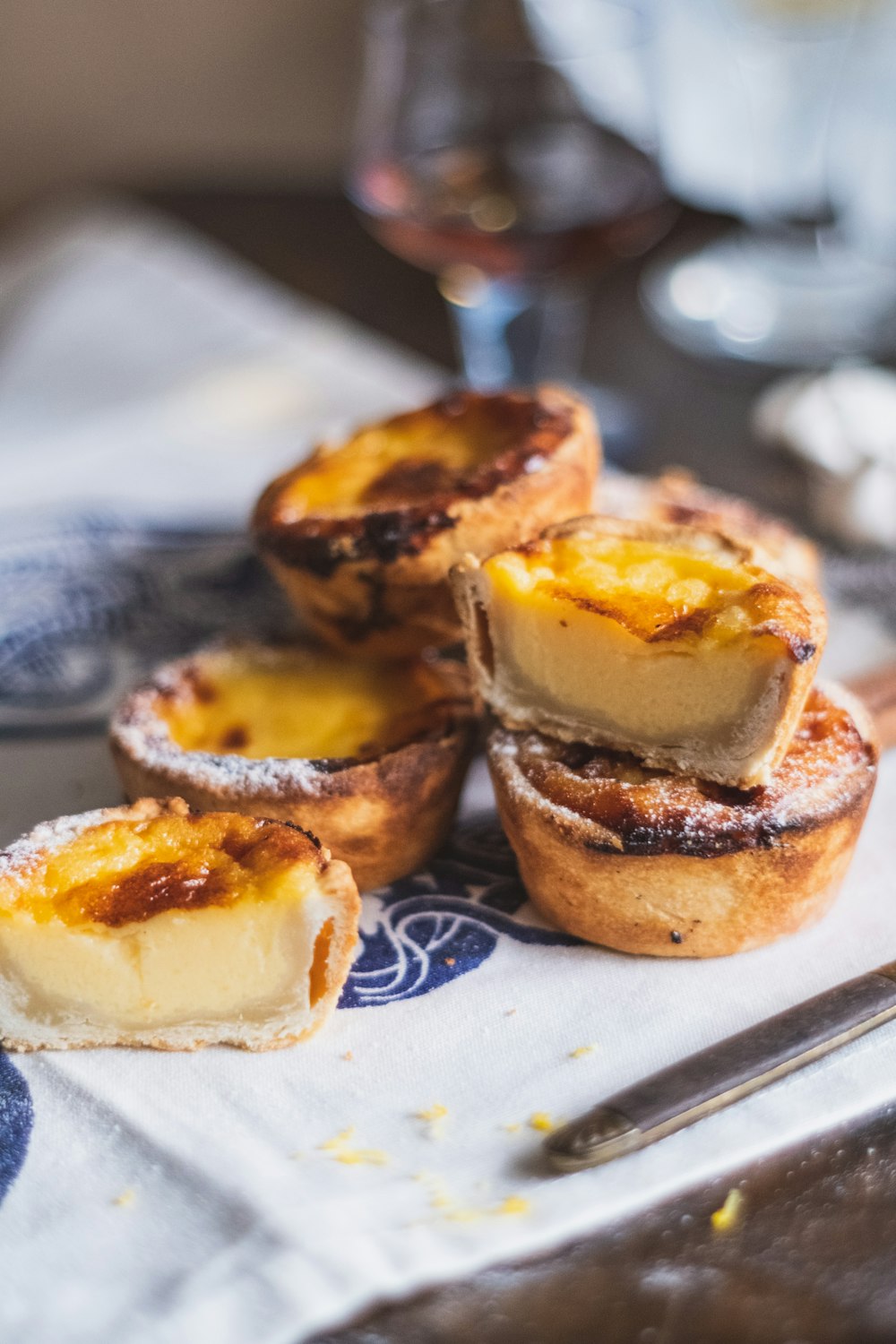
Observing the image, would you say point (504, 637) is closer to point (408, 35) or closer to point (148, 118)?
point (408, 35)

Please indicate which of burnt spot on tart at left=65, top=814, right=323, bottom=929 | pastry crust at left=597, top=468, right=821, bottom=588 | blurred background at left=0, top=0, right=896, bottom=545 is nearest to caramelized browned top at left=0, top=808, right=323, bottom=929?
burnt spot on tart at left=65, top=814, right=323, bottom=929

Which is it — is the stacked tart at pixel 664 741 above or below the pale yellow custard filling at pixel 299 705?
above

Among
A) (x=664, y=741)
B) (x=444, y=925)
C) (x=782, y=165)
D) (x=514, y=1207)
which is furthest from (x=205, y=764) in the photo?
(x=782, y=165)

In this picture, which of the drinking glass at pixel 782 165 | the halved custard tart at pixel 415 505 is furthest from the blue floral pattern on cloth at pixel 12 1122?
the drinking glass at pixel 782 165

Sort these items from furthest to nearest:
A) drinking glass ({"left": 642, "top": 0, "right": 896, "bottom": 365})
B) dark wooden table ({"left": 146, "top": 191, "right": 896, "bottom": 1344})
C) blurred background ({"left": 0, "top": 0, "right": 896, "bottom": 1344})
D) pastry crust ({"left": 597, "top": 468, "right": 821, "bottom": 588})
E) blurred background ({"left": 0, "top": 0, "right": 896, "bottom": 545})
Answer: drinking glass ({"left": 642, "top": 0, "right": 896, "bottom": 365}) < blurred background ({"left": 0, "top": 0, "right": 896, "bottom": 545}) < blurred background ({"left": 0, "top": 0, "right": 896, "bottom": 1344}) < pastry crust ({"left": 597, "top": 468, "right": 821, "bottom": 588}) < dark wooden table ({"left": 146, "top": 191, "right": 896, "bottom": 1344})

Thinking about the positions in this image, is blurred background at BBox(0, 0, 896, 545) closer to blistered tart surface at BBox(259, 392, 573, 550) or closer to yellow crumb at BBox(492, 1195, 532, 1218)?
blistered tart surface at BBox(259, 392, 573, 550)

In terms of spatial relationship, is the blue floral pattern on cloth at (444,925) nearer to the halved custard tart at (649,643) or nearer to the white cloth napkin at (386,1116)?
the white cloth napkin at (386,1116)

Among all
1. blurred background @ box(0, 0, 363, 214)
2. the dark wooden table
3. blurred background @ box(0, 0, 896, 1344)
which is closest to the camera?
the dark wooden table
